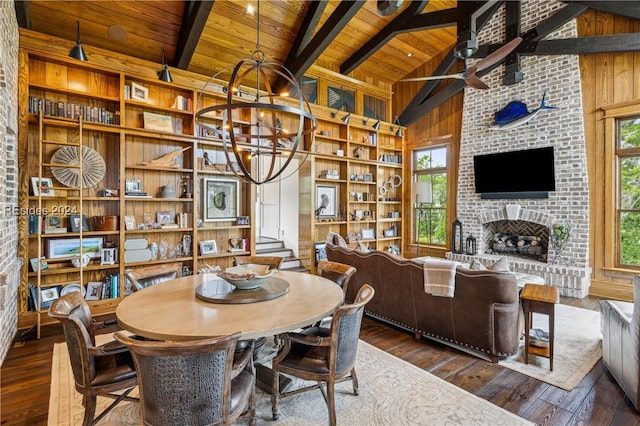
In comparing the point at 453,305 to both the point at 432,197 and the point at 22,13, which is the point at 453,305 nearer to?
the point at 432,197

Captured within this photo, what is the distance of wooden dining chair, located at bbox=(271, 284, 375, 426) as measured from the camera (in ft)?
6.35

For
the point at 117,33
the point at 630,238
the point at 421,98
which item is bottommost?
the point at 630,238

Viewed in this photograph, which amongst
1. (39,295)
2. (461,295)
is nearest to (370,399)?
(461,295)

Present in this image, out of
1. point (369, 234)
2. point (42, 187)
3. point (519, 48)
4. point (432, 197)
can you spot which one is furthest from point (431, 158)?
point (42, 187)

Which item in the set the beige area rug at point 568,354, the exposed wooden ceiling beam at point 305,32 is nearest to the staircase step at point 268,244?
the exposed wooden ceiling beam at point 305,32

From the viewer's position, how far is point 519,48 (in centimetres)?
560

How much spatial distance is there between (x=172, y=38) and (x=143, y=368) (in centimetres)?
481

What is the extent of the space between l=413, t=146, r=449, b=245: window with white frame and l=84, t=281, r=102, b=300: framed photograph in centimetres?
603

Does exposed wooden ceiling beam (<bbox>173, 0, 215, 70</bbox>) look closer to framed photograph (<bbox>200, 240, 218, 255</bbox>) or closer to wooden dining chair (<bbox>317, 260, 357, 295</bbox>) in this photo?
framed photograph (<bbox>200, 240, 218, 255</bbox>)

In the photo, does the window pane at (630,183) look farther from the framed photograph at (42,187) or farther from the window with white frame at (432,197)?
the framed photograph at (42,187)

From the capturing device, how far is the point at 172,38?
4.69 metres

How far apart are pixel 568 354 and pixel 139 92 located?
5912 millimetres

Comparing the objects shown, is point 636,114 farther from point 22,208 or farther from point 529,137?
point 22,208

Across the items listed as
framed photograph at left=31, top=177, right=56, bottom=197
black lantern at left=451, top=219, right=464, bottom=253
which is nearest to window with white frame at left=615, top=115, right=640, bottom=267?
black lantern at left=451, top=219, right=464, bottom=253
